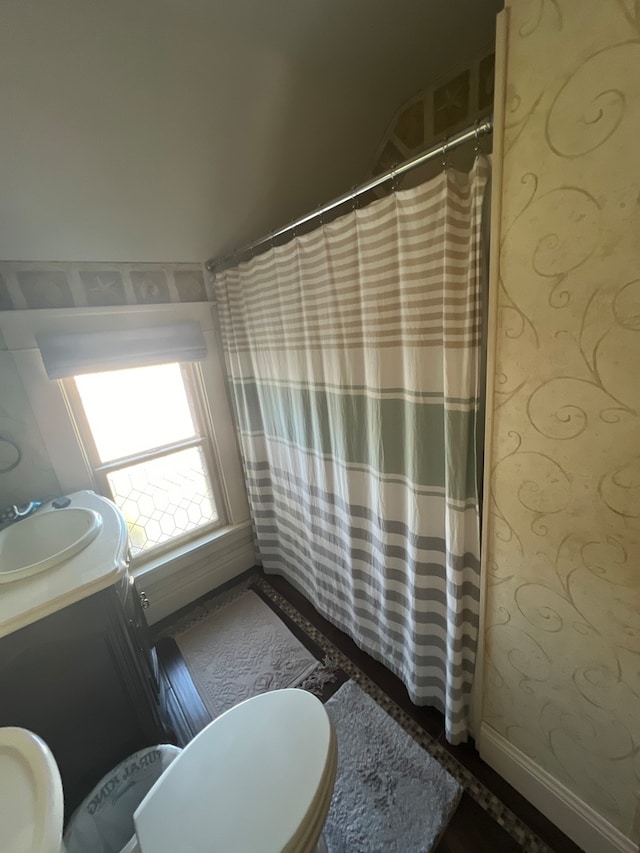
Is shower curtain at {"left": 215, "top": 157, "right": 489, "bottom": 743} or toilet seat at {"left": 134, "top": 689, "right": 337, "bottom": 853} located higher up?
shower curtain at {"left": 215, "top": 157, "right": 489, "bottom": 743}

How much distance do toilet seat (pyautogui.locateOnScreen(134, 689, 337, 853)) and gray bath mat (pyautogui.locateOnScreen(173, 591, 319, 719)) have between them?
64 cm

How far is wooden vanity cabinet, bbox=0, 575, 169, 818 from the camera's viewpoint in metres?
0.89

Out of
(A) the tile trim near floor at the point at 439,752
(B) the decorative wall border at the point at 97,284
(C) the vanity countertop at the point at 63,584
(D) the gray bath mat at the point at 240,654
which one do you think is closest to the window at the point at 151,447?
(B) the decorative wall border at the point at 97,284

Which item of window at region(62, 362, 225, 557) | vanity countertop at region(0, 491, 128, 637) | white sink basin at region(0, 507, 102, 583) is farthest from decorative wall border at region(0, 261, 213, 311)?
vanity countertop at region(0, 491, 128, 637)

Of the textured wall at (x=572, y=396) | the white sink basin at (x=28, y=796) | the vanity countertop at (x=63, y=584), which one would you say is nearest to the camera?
the white sink basin at (x=28, y=796)

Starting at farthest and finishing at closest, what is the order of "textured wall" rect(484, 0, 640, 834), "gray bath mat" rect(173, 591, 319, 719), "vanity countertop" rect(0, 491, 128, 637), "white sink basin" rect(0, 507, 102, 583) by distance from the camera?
"gray bath mat" rect(173, 591, 319, 719), "white sink basin" rect(0, 507, 102, 583), "vanity countertop" rect(0, 491, 128, 637), "textured wall" rect(484, 0, 640, 834)

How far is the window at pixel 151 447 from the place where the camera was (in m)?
1.68

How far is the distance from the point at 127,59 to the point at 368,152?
1.03m

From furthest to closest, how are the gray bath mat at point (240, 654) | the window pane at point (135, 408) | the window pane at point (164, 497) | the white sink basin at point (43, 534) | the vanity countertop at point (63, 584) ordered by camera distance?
the window pane at point (164, 497), the window pane at point (135, 408), the gray bath mat at point (240, 654), the white sink basin at point (43, 534), the vanity countertop at point (63, 584)

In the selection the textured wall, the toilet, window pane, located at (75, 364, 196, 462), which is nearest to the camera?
the textured wall

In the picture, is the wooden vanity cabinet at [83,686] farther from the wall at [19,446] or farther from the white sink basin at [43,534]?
the wall at [19,446]

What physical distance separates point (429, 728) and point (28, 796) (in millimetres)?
1297

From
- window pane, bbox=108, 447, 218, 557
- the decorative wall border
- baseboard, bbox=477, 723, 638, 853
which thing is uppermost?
the decorative wall border

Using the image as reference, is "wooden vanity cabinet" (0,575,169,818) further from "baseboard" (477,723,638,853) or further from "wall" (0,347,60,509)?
"baseboard" (477,723,638,853)
